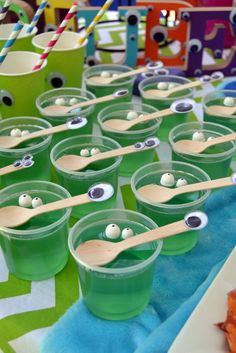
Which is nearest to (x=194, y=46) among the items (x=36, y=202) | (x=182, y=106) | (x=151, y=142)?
(x=182, y=106)

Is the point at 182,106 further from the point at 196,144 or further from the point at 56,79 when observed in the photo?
the point at 56,79

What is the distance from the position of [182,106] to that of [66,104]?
22 cm

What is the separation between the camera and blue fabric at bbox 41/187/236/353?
19.3 inches

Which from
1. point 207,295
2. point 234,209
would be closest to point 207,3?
point 234,209

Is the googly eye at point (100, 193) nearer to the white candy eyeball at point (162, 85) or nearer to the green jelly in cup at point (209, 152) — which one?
the green jelly in cup at point (209, 152)

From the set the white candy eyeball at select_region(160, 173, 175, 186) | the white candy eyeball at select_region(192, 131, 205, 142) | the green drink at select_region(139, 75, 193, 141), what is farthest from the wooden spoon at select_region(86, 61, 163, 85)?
the white candy eyeball at select_region(160, 173, 175, 186)

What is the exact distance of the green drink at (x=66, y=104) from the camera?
81cm

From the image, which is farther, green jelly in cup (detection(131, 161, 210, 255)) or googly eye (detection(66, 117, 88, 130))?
googly eye (detection(66, 117, 88, 130))

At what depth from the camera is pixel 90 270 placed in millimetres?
499

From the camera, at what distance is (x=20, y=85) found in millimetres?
822

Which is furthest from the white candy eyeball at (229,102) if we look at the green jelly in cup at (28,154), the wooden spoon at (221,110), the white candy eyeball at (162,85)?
the green jelly in cup at (28,154)

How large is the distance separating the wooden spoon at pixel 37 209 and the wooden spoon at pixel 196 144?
193 mm

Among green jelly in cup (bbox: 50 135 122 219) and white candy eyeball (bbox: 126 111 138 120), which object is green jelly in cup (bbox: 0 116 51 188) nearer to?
green jelly in cup (bbox: 50 135 122 219)

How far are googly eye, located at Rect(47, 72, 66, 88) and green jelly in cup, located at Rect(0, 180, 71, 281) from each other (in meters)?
0.37
